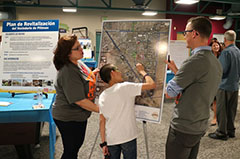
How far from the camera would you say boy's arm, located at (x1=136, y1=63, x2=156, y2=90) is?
64.5 inches

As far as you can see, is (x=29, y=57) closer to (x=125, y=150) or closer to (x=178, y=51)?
(x=125, y=150)

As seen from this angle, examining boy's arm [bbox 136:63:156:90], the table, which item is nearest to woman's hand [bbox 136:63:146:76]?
boy's arm [bbox 136:63:156:90]

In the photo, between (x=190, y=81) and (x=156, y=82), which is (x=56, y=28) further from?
(x=190, y=81)

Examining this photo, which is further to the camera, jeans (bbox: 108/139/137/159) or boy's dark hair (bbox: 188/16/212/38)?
jeans (bbox: 108/139/137/159)

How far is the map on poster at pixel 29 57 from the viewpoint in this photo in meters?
2.62

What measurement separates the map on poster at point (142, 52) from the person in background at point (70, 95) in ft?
1.19

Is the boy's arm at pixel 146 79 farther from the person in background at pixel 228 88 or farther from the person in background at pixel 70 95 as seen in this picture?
the person in background at pixel 228 88

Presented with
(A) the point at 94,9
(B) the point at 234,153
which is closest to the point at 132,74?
(B) the point at 234,153

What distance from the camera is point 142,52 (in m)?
1.87

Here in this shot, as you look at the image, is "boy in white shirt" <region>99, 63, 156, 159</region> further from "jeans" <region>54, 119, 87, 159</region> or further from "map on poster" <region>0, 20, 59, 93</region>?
"map on poster" <region>0, 20, 59, 93</region>

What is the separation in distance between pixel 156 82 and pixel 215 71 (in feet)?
1.69

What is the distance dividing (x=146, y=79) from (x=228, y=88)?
6.84ft

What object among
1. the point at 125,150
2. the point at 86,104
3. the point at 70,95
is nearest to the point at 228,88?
the point at 125,150

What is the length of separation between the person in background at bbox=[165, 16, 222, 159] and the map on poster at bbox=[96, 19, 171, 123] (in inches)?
11.6
